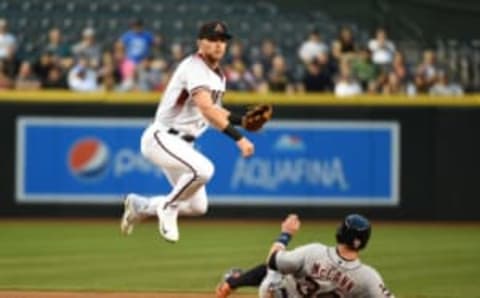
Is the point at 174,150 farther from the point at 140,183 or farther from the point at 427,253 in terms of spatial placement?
Answer: the point at 140,183

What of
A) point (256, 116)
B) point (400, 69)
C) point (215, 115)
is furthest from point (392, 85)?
point (256, 116)

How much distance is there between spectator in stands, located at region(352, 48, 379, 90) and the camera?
64.5ft

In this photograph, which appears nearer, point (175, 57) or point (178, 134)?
point (178, 134)

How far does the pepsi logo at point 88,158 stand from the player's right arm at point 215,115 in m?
7.53

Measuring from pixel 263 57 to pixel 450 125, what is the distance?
3066mm

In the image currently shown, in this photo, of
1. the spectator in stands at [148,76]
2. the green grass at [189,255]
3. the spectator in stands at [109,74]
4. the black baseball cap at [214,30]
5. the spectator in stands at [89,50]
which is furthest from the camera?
the spectator in stands at [89,50]

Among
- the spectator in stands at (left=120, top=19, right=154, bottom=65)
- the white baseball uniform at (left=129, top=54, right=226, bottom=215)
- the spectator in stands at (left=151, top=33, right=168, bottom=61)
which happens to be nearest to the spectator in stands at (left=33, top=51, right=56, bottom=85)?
the spectator in stands at (left=120, top=19, right=154, bottom=65)

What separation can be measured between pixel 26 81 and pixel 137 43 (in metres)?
1.87

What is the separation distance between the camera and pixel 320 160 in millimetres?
18531

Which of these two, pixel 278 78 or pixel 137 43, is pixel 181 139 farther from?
pixel 137 43

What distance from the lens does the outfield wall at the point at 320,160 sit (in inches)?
718

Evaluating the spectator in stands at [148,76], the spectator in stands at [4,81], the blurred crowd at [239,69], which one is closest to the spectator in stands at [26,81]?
the blurred crowd at [239,69]

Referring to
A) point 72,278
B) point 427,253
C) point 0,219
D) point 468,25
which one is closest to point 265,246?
point 427,253

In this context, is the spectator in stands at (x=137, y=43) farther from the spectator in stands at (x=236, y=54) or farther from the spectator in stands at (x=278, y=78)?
the spectator in stands at (x=278, y=78)
